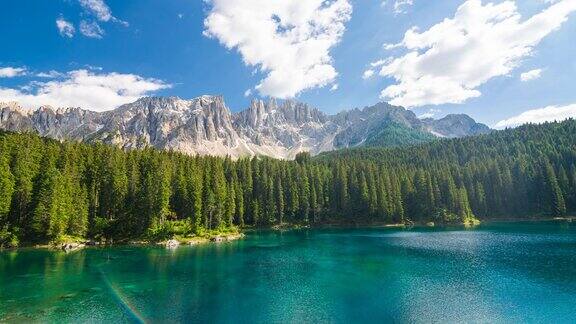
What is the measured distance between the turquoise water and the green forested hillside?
583 inches

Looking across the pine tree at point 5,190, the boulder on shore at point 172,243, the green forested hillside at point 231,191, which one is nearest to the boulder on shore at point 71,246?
the green forested hillside at point 231,191

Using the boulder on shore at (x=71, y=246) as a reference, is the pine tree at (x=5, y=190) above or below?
above

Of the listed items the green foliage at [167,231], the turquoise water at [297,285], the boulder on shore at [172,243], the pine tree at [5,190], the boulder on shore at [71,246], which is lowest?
the turquoise water at [297,285]

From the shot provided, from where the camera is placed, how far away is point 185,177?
111188mm

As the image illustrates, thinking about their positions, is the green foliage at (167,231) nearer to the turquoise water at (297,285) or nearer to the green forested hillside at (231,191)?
the green forested hillside at (231,191)

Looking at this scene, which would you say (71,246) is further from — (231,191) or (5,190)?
(231,191)

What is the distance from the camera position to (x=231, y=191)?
390ft

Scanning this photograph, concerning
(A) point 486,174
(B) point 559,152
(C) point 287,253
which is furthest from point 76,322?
(B) point 559,152

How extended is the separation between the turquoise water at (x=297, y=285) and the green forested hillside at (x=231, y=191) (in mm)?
14806

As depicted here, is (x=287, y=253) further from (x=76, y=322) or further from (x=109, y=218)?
→ (x=109, y=218)

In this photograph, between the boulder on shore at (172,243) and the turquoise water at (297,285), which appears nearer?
the turquoise water at (297,285)

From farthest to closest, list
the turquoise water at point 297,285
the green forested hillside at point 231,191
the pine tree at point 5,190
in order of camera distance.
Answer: the green forested hillside at point 231,191 → the pine tree at point 5,190 → the turquoise water at point 297,285

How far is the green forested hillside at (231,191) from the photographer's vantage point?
8175cm

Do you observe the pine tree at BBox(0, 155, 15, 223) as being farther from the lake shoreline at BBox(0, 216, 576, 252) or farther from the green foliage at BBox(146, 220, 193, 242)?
the green foliage at BBox(146, 220, 193, 242)
